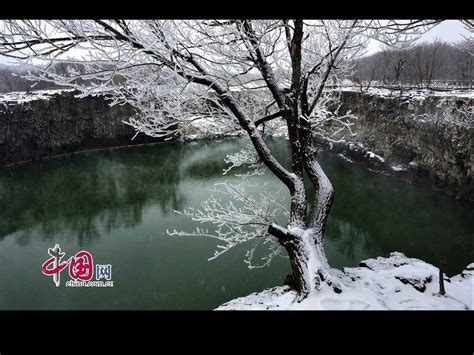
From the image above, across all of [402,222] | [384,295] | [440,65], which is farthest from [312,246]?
[440,65]

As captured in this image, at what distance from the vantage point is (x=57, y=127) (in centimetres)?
2033

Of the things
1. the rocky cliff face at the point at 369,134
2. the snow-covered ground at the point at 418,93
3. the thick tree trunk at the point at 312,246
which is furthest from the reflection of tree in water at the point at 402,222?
the thick tree trunk at the point at 312,246

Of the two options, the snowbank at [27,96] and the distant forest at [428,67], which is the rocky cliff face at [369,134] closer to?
the snowbank at [27,96]

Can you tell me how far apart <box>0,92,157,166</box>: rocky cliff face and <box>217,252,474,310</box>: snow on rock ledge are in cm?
1954

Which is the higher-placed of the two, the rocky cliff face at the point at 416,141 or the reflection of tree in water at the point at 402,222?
the rocky cliff face at the point at 416,141

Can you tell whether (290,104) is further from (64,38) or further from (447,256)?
(447,256)

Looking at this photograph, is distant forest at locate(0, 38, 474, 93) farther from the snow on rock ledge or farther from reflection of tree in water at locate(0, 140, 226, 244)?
the snow on rock ledge

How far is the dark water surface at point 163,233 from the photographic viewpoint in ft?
17.5

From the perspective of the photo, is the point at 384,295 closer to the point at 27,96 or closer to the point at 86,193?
the point at 86,193

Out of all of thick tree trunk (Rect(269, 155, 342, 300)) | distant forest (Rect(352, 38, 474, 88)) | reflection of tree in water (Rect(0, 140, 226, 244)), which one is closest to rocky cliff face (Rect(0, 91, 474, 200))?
distant forest (Rect(352, 38, 474, 88))

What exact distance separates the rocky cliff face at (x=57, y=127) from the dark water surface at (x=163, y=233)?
421 cm

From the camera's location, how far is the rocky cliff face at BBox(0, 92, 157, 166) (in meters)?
17.8
